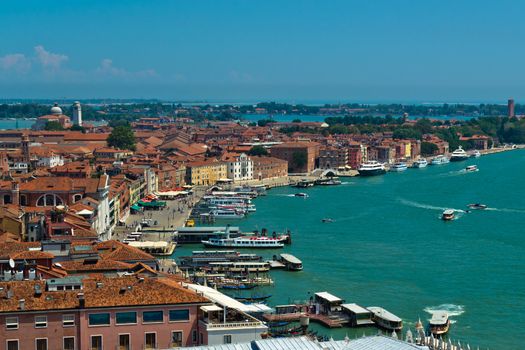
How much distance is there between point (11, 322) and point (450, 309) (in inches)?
229

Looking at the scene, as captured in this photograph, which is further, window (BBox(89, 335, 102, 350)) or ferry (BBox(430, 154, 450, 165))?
ferry (BBox(430, 154, 450, 165))

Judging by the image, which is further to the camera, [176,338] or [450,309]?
[450,309]

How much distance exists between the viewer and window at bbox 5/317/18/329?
6539 millimetres

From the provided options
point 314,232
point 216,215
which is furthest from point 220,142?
point 314,232

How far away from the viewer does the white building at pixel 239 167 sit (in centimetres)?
2881

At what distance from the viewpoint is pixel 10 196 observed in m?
15.9

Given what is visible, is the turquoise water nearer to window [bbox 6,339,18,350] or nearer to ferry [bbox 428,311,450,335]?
ferry [bbox 428,311,450,335]

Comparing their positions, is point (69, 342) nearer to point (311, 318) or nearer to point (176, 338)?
point (176, 338)

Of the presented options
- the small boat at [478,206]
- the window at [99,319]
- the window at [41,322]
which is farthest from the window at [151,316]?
the small boat at [478,206]

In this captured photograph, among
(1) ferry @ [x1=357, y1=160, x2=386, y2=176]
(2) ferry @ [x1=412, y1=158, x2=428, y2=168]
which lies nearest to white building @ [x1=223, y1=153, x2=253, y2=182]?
(1) ferry @ [x1=357, y1=160, x2=386, y2=176]

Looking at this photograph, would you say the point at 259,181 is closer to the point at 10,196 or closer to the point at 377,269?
the point at 10,196

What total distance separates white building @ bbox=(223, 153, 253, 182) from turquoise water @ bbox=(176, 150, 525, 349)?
222cm

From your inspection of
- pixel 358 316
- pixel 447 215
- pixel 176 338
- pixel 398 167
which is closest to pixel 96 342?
pixel 176 338

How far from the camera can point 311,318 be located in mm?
10359
